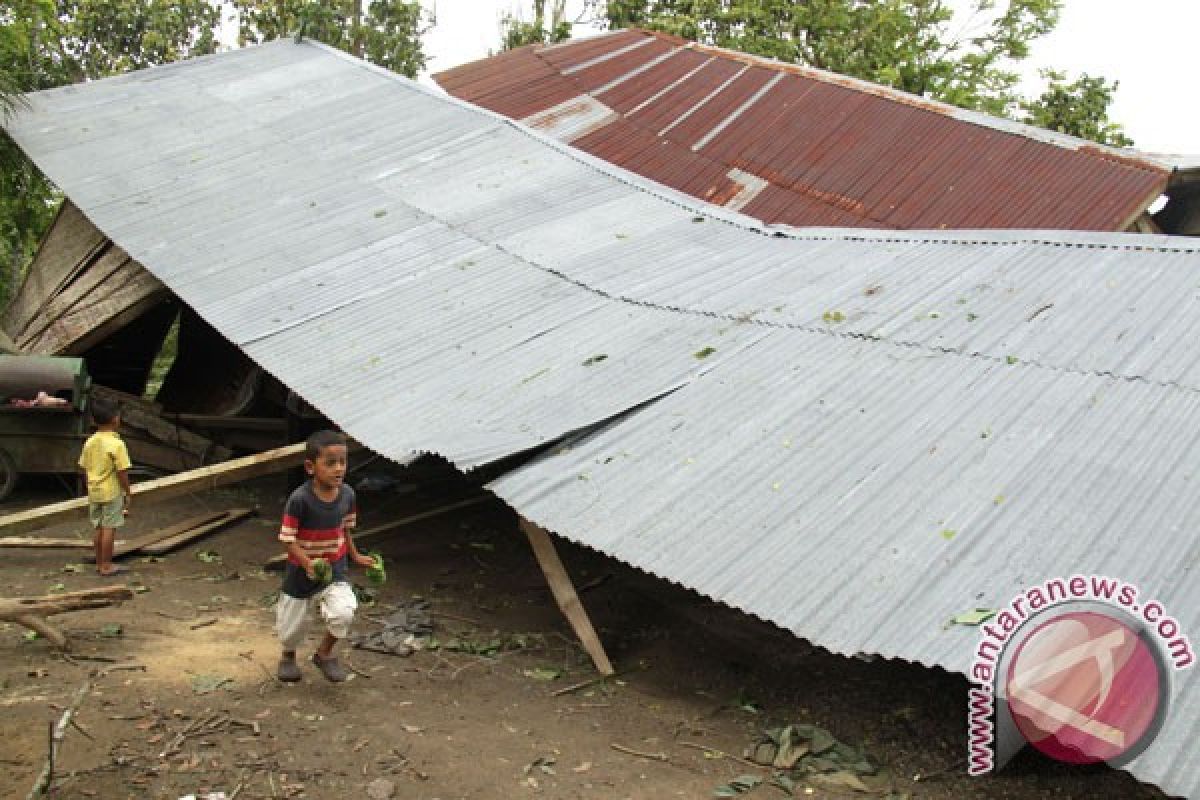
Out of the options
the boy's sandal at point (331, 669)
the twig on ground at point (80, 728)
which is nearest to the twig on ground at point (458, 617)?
the boy's sandal at point (331, 669)

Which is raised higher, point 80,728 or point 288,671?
point 80,728

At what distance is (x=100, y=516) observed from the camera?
727cm

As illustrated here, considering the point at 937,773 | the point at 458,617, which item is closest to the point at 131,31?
the point at 458,617

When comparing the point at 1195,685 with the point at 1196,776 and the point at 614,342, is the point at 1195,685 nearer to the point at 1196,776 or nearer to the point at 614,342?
the point at 1196,776

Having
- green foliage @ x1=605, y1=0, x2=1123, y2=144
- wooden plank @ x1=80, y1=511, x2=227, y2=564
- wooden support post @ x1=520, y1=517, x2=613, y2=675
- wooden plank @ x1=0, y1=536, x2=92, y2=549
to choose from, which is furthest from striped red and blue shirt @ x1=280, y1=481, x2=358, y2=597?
green foliage @ x1=605, y1=0, x2=1123, y2=144

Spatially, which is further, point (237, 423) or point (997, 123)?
point (997, 123)

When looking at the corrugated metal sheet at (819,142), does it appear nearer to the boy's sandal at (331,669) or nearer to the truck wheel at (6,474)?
the truck wheel at (6,474)

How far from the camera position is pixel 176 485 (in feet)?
23.5

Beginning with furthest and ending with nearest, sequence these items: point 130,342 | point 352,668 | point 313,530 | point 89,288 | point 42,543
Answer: point 130,342 → point 89,288 → point 42,543 → point 352,668 → point 313,530

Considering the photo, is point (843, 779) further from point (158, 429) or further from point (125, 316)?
point (125, 316)

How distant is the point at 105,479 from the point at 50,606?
2.01 meters

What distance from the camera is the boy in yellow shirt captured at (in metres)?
7.20

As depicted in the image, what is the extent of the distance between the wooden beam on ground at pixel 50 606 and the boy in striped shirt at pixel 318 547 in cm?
105

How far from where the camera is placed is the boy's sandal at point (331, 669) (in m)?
5.39
